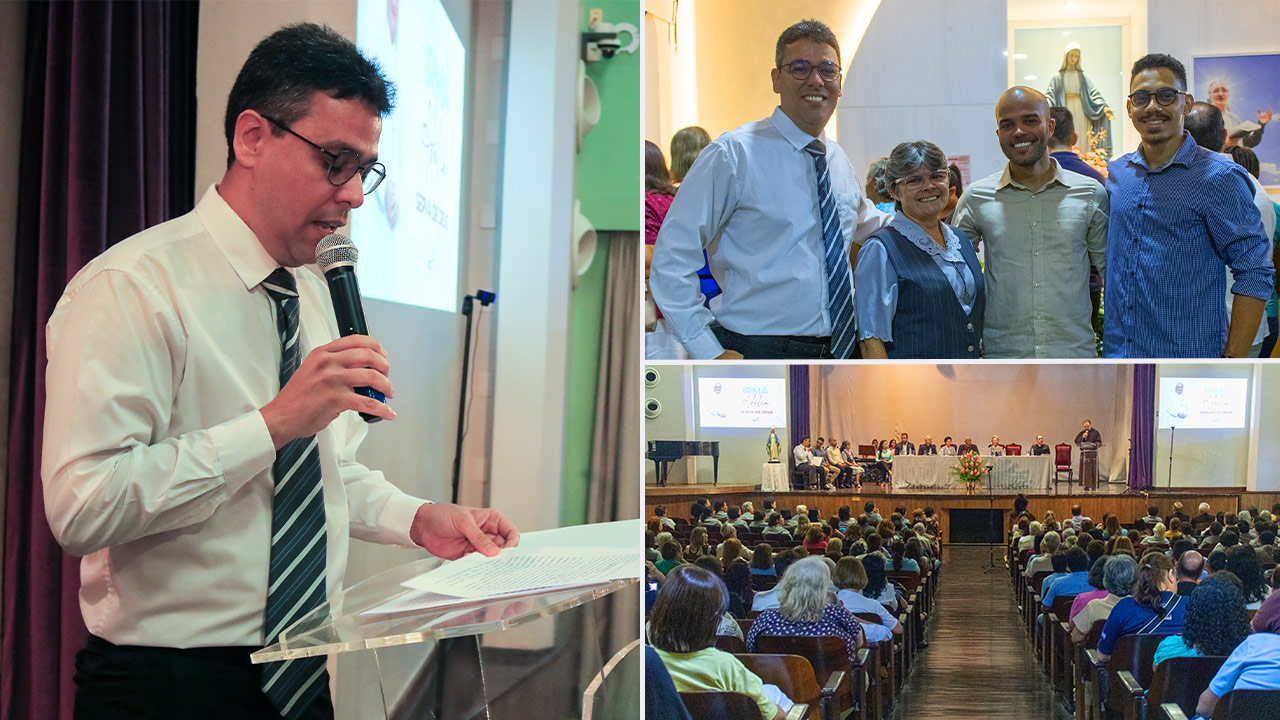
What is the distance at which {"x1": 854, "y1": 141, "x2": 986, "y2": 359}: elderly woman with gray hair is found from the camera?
1.97m

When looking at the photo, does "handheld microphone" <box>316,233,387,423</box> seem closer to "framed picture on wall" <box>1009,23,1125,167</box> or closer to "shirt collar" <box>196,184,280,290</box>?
"shirt collar" <box>196,184,280,290</box>

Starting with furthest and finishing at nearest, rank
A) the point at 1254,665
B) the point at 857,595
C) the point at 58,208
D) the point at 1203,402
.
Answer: the point at 58,208 → the point at 857,595 → the point at 1203,402 → the point at 1254,665

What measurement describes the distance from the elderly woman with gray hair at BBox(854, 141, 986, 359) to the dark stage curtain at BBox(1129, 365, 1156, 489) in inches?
12.0

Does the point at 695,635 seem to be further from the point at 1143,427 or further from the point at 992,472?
the point at 1143,427

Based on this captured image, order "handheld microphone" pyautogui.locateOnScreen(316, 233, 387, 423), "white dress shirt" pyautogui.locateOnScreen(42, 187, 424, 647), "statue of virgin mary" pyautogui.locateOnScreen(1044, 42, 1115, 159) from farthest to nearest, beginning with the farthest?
"statue of virgin mary" pyautogui.locateOnScreen(1044, 42, 1115, 159) < "handheld microphone" pyautogui.locateOnScreen(316, 233, 387, 423) < "white dress shirt" pyautogui.locateOnScreen(42, 187, 424, 647)

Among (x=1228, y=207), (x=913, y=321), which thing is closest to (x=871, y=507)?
(x=913, y=321)

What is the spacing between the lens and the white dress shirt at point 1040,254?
195 centimetres

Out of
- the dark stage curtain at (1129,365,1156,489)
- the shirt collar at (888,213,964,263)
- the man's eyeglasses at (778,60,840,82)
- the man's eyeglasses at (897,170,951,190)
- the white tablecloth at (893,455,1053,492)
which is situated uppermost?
the man's eyeglasses at (778,60,840,82)

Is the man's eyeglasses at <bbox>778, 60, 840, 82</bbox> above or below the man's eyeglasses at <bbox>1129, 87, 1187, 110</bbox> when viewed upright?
above

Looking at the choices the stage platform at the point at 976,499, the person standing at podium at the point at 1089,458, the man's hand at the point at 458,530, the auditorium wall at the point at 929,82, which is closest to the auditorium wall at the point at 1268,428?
the stage platform at the point at 976,499

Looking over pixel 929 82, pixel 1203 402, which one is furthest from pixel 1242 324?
pixel 929 82

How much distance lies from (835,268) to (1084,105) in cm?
56

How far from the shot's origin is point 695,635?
2.03 m

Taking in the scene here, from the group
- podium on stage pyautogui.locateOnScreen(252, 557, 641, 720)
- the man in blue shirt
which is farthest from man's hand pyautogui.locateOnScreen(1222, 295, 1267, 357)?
podium on stage pyautogui.locateOnScreen(252, 557, 641, 720)
